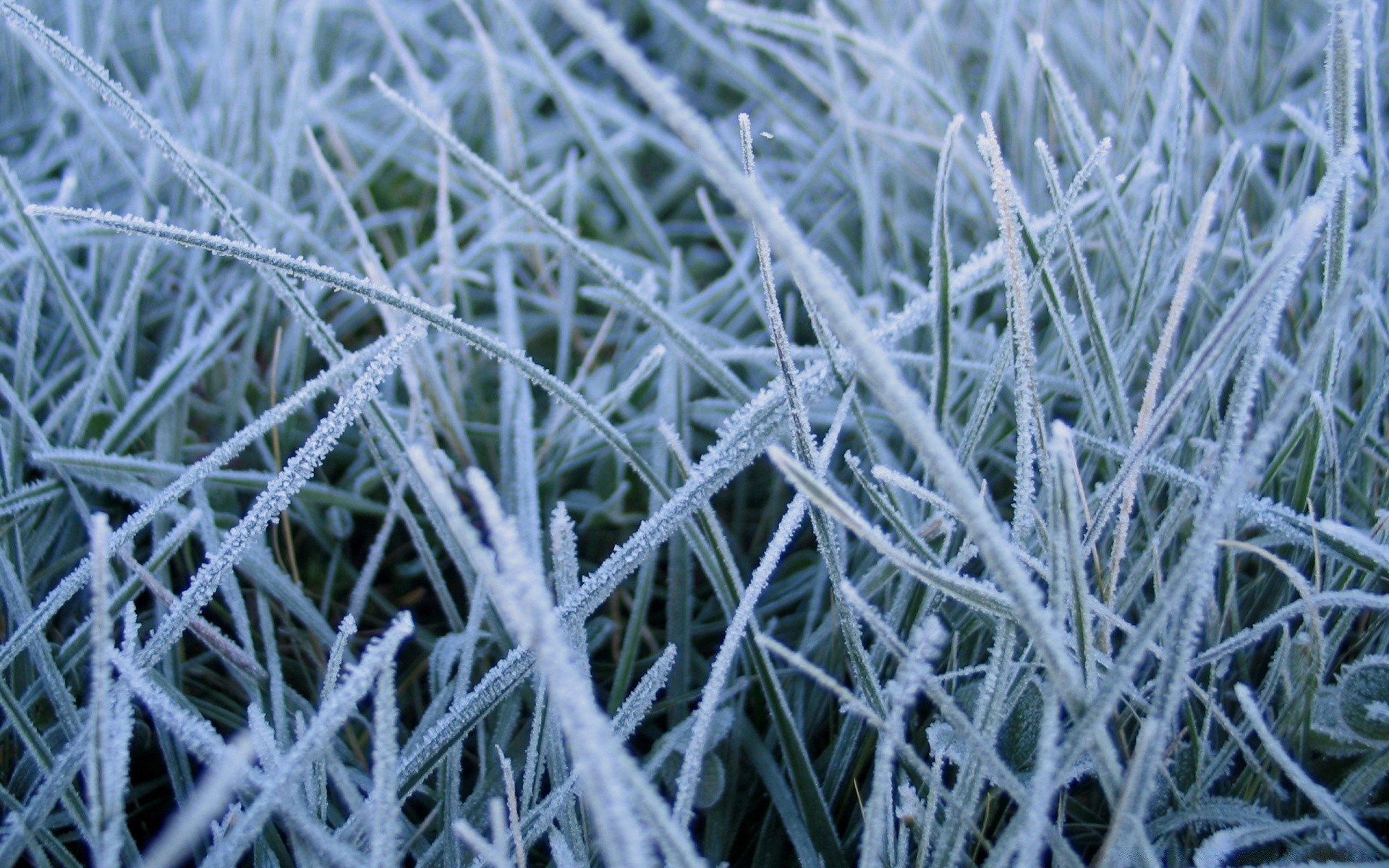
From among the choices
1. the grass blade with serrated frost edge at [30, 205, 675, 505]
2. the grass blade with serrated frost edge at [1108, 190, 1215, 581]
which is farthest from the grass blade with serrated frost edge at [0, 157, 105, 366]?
the grass blade with serrated frost edge at [1108, 190, 1215, 581]

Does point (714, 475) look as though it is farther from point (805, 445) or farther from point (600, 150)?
point (600, 150)

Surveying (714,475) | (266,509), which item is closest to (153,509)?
(266,509)

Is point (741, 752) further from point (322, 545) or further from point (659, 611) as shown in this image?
point (322, 545)

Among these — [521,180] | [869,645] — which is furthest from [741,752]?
[521,180]

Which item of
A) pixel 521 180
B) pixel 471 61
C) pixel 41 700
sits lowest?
pixel 41 700

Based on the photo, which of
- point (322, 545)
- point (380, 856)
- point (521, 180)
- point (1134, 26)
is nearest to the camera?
point (380, 856)

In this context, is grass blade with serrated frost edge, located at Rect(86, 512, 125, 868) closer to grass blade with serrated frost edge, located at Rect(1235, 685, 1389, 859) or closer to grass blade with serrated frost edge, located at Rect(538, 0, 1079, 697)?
grass blade with serrated frost edge, located at Rect(538, 0, 1079, 697)

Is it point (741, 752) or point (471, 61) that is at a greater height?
point (471, 61)

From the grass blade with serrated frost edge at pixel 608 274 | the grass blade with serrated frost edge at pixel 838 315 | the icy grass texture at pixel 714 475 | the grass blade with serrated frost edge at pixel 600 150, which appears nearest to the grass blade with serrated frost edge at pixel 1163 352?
the icy grass texture at pixel 714 475

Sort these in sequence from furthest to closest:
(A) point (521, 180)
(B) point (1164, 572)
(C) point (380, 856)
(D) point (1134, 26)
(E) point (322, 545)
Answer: (D) point (1134, 26), (A) point (521, 180), (E) point (322, 545), (B) point (1164, 572), (C) point (380, 856)
